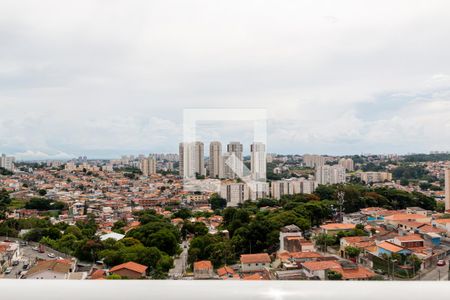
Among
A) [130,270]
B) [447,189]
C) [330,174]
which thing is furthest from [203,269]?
[447,189]

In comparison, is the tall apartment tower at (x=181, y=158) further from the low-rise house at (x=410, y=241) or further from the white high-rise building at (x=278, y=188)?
the low-rise house at (x=410, y=241)

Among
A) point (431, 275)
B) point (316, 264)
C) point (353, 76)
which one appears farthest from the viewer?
point (353, 76)

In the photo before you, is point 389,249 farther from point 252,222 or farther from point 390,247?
point 252,222

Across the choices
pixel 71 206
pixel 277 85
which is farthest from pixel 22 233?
pixel 277 85

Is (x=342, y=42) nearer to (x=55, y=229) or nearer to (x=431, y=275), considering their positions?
(x=431, y=275)

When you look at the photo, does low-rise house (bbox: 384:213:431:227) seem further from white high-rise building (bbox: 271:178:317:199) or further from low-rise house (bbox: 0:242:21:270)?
low-rise house (bbox: 0:242:21:270)
